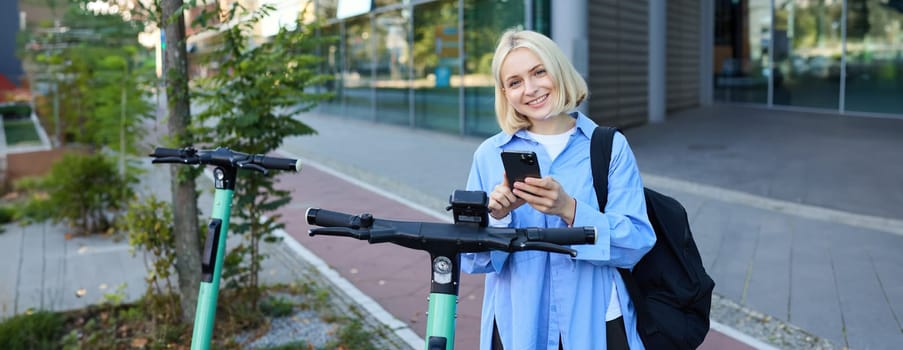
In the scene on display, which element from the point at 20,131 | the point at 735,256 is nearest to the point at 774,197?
the point at 735,256

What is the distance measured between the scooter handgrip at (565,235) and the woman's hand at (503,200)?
19 centimetres

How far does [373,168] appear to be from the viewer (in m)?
11.8

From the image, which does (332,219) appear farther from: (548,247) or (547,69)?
(547,69)

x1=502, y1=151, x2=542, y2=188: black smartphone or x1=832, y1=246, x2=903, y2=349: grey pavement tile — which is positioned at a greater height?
x1=502, y1=151, x2=542, y2=188: black smartphone

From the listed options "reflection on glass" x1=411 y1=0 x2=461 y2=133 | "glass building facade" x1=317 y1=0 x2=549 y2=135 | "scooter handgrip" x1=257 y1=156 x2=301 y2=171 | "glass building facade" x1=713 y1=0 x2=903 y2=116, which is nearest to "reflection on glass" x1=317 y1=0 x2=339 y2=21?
"glass building facade" x1=317 y1=0 x2=549 y2=135

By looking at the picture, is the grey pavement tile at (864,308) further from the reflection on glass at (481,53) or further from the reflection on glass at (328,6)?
the reflection on glass at (328,6)

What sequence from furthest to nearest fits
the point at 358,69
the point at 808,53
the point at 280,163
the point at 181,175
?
the point at 358,69
the point at 808,53
the point at 181,175
the point at 280,163

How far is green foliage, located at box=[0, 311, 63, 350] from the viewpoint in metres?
4.46

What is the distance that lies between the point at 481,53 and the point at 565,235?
513 inches

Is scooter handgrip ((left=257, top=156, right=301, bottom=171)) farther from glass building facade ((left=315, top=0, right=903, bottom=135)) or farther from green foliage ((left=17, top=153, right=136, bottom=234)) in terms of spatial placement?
glass building facade ((left=315, top=0, right=903, bottom=135))

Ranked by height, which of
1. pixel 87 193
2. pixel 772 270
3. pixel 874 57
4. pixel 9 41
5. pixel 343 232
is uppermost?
pixel 9 41

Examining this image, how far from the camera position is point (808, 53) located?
19047mm

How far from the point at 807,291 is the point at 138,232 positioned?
406cm

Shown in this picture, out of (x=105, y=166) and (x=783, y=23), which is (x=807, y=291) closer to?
(x=105, y=166)
